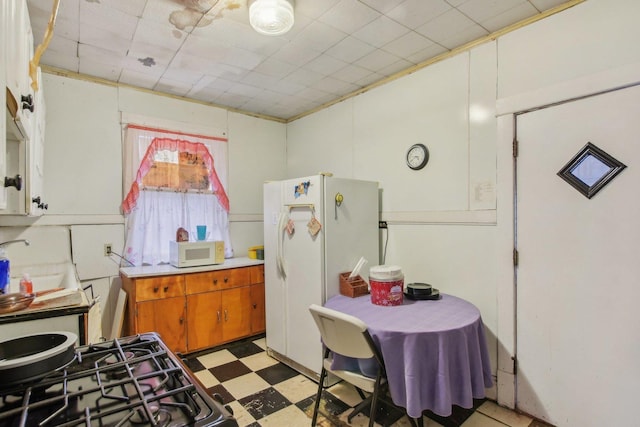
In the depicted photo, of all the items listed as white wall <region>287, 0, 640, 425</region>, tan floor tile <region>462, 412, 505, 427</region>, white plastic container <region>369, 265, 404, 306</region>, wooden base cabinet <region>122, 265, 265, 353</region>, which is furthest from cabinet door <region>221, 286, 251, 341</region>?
tan floor tile <region>462, 412, 505, 427</region>

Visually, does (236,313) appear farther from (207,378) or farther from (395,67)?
(395,67)

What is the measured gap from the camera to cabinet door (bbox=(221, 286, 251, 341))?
320cm

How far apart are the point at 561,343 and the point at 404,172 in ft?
5.31

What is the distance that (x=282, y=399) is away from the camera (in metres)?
2.35

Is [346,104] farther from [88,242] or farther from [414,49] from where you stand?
[88,242]

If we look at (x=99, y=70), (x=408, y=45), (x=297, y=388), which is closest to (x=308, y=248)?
(x=297, y=388)

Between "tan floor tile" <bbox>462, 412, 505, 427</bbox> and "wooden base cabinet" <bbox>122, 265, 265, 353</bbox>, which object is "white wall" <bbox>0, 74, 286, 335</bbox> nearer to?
"wooden base cabinet" <bbox>122, 265, 265, 353</bbox>

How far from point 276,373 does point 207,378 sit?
0.56 m

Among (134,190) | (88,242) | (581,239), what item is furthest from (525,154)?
(88,242)

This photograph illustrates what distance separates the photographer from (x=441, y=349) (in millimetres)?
1663

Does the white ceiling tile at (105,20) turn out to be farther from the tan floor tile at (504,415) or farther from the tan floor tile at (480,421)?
the tan floor tile at (504,415)

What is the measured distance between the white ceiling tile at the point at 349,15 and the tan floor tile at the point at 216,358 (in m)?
2.87

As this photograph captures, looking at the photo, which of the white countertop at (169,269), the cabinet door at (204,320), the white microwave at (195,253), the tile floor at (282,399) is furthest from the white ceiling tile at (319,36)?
the tile floor at (282,399)

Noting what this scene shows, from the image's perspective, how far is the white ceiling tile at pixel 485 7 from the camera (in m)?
1.94
